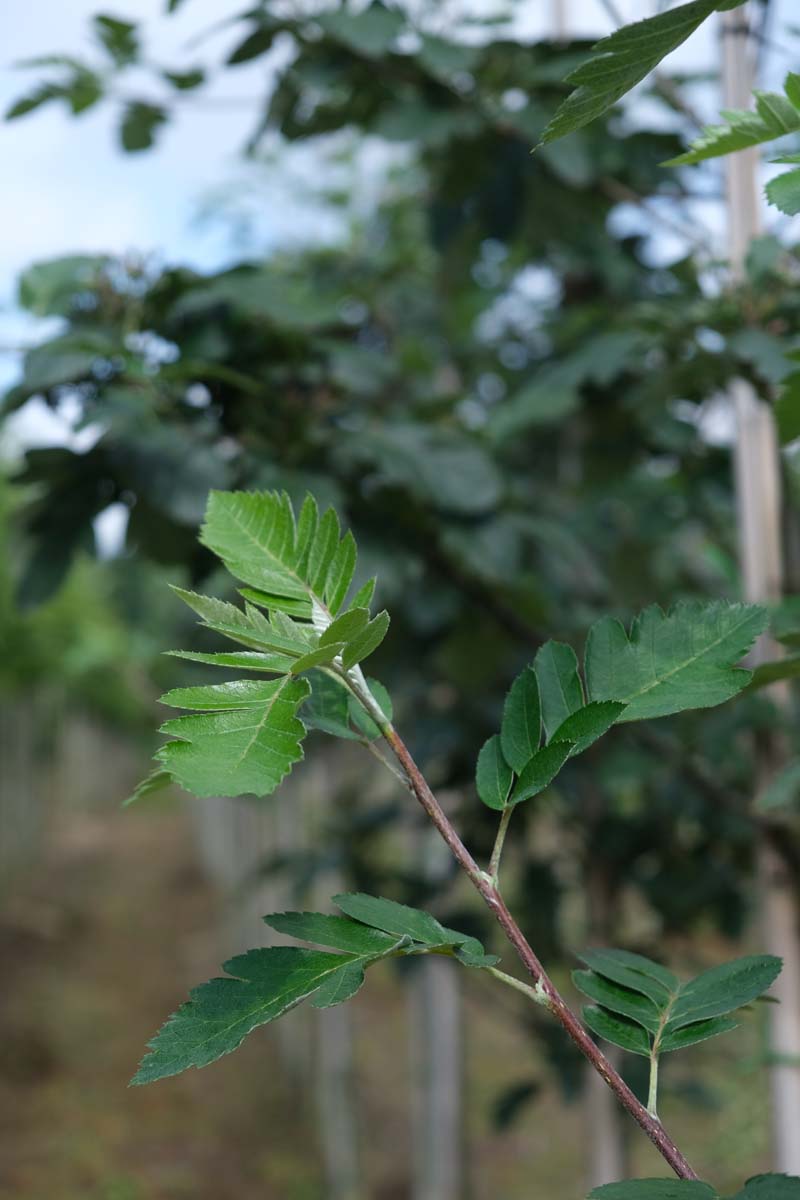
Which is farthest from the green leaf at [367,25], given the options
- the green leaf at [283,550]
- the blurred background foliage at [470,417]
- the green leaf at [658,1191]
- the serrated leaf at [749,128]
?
the green leaf at [658,1191]

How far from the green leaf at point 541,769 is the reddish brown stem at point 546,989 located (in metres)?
0.05

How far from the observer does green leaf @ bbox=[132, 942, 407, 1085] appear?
0.47 meters

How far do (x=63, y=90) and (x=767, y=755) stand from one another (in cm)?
145

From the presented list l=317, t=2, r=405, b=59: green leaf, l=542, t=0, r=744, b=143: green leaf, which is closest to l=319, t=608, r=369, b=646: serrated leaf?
Answer: l=542, t=0, r=744, b=143: green leaf

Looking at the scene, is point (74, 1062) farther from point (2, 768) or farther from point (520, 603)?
point (520, 603)

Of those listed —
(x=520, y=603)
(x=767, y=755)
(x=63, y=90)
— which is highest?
(x=63, y=90)

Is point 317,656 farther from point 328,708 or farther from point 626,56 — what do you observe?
point 626,56

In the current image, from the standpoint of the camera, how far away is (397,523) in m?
1.68

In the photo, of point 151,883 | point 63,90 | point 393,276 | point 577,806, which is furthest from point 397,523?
point 151,883

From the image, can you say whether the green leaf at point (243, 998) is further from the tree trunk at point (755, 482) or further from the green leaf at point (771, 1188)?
the tree trunk at point (755, 482)

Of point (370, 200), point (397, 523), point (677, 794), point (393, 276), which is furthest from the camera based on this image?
point (370, 200)

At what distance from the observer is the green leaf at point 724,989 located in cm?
55

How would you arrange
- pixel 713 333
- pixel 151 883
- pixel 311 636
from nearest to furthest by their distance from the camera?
pixel 311 636, pixel 713 333, pixel 151 883

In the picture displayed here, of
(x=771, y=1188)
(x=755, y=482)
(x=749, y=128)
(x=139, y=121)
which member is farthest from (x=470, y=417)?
(x=771, y=1188)
